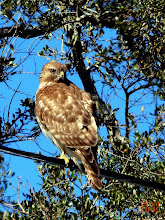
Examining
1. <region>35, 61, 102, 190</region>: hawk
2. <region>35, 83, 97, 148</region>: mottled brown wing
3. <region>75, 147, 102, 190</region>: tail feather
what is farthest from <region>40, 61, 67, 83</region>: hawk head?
<region>75, 147, 102, 190</region>: tail feather

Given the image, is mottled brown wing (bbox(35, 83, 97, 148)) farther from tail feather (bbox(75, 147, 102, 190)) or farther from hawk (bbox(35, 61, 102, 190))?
tail feather (bbox(75, 147, 102, 190))

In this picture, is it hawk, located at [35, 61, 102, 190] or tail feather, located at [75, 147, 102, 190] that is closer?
tail feather, located at [75, 147, 102, 190]

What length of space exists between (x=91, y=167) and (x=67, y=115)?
3.29 ft

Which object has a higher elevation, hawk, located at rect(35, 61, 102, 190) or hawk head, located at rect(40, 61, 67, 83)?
hawk head, located at rect(40, 61, 67, 83)

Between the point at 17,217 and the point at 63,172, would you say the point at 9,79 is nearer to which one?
the point at 63,172

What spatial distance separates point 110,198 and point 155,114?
1.71 metres

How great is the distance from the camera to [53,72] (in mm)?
6680

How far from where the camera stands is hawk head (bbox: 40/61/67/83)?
21.5ft

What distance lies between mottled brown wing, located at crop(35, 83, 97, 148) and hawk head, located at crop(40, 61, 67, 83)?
483 millimetres

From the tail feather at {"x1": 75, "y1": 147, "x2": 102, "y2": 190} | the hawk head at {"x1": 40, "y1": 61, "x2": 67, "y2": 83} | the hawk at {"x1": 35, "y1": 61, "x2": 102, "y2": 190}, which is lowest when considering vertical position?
the tail feather at {"x1": 75, "y1": 147, "x2": 102, "y2": 190}

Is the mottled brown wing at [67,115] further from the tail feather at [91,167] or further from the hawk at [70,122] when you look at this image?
the tail feather at [91,167]

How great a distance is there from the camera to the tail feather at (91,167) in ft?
15.1

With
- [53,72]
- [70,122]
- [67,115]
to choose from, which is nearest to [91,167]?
[70,122]

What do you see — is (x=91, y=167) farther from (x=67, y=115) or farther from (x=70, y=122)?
(x=67, y=115)
